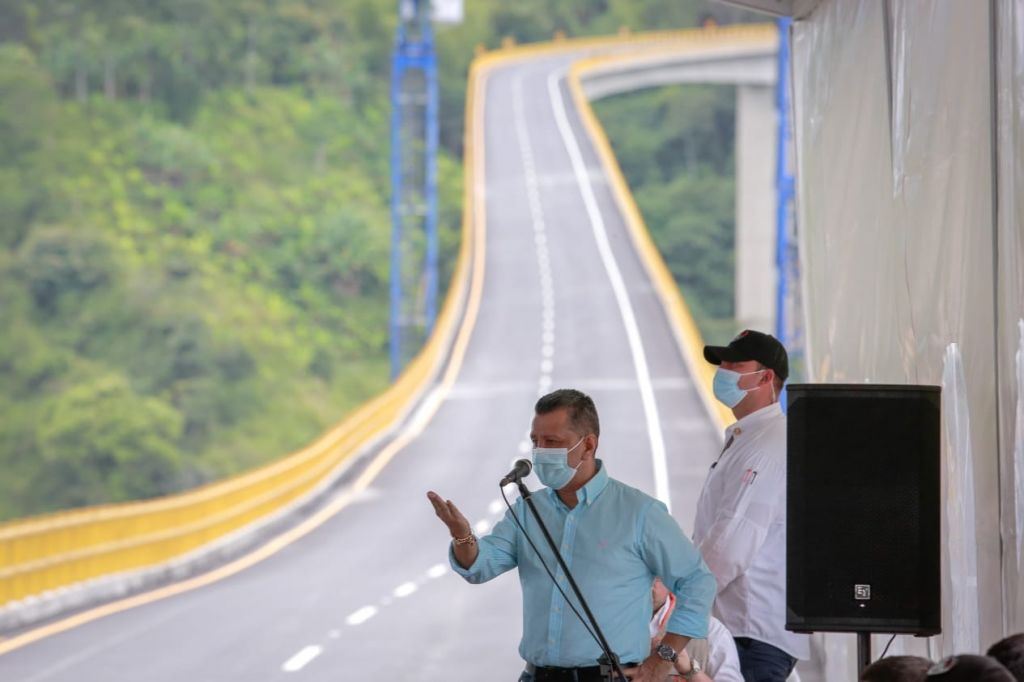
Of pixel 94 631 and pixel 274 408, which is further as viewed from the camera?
pixel 274 408

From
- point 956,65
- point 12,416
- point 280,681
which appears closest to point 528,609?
point 956,65

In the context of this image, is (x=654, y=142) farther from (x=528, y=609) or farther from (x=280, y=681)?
(x=528, y=609)

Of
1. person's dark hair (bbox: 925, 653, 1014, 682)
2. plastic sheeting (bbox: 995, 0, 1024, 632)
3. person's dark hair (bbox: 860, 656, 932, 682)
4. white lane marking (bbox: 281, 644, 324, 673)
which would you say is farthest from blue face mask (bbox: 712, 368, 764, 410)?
white lane marking (bbox: 281, 644, 324, 673)

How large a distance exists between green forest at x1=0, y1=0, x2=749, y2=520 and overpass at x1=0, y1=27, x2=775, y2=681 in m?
13.1

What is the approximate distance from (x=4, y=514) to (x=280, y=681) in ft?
159

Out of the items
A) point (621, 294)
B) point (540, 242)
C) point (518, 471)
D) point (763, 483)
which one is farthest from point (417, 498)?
point (540, 242)

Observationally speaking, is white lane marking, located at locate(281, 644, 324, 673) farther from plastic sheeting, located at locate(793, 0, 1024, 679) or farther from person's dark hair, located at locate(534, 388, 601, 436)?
person's dark hair, located at locate(534, 388, 601, 436)

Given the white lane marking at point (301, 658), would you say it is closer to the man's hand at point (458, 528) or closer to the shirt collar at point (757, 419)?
the shirt collar at point (757, 419)

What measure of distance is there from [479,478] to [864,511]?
80.6ft

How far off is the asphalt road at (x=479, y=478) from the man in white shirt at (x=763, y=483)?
7271mm

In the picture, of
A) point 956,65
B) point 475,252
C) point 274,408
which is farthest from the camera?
point 274,408

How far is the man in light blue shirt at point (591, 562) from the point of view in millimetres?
5125

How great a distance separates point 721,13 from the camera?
408ft


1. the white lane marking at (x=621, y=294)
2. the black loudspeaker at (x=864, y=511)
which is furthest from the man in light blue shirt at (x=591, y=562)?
the white lane marking at (x=621, y=294)
